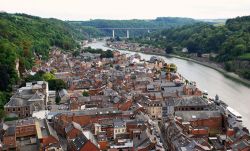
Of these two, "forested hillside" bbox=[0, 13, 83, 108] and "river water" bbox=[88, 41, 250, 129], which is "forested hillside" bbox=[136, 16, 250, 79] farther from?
"forested hillside" bbox=[0, 13, 83, 108]

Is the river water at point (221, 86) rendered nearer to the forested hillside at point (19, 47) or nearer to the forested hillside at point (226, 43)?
the forested hillside at point (226, 43)

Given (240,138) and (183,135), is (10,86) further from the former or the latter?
(240,138)

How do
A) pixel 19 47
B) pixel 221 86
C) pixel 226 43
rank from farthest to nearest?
pixel 226 43 < pixel 19 47 < pixel 221 86

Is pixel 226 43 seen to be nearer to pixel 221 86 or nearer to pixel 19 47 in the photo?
pixel 221 86

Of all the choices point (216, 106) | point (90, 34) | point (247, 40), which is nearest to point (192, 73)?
point (247, 40)

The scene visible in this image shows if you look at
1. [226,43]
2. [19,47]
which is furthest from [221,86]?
[19,47]
